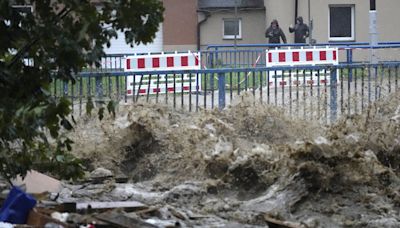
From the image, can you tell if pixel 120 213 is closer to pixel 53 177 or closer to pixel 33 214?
pixel 33 214

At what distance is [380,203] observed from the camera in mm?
9453

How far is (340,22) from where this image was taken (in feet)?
131

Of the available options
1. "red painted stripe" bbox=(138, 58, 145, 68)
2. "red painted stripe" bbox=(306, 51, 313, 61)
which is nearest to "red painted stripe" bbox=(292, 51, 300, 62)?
"red painted stripe" bbox=(306, 51, 313, 61)

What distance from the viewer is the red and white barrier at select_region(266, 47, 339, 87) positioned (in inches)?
577

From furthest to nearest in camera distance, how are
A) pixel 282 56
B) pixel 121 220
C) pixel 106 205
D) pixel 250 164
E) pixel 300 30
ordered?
pixel 300 30, pixel 282 56, pixel 250 164, pixel 106 205, pixel 121 220

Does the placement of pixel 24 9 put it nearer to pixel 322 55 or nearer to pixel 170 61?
pixel 170 61

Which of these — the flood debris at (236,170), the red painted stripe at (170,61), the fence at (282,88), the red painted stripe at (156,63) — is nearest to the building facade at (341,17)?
the red painted stripe at (170,61)

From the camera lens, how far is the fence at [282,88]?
45.4 ft

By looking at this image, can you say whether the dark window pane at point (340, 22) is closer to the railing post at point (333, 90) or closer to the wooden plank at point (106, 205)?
the railing post at point (333, 90)

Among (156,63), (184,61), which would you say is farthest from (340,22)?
(156,63)

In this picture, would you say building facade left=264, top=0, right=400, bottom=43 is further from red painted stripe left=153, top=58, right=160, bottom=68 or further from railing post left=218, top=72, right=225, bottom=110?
railing post left=218, top=72, right=225, bottom=110

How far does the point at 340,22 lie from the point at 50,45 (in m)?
33.3

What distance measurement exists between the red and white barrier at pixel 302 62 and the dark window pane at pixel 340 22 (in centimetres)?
1921

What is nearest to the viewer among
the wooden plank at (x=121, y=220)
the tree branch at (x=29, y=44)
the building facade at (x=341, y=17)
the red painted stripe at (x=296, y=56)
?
the tree branch at (x=29, y=44)
